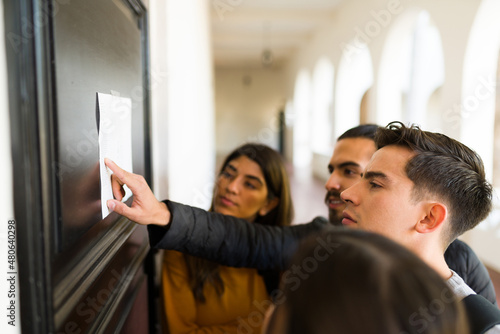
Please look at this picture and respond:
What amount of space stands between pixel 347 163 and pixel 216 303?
2.71 feet

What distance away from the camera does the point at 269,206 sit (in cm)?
190

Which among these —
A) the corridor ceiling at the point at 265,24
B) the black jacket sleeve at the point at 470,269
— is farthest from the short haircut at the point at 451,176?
the corridor ceiling at the point at 265,24

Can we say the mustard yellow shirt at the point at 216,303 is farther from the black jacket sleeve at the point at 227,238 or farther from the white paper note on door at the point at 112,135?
the white paper note on door at the point at 112,135

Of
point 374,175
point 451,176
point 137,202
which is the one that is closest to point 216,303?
point 137,202

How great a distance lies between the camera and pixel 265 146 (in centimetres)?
191

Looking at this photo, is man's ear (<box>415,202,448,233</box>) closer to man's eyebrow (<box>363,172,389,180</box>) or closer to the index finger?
man's eyebrow (<box>363,172,389,180</box>)

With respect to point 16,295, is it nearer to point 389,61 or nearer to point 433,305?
point 433,305

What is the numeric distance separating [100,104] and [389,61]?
619cm

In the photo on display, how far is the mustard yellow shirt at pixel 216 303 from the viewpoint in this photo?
1.52 metres

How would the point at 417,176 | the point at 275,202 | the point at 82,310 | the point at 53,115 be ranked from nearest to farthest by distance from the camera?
the point at 53,115, the point at 82,310, the point at 417,176, the point at 275,202

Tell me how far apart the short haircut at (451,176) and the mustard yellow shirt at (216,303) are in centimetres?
79

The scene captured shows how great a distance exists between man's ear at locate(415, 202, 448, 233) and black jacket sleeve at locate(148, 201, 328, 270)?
0.52m

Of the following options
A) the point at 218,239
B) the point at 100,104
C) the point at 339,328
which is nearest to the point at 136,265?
the point at 218,239

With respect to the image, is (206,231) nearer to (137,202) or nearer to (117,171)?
(137,202)
